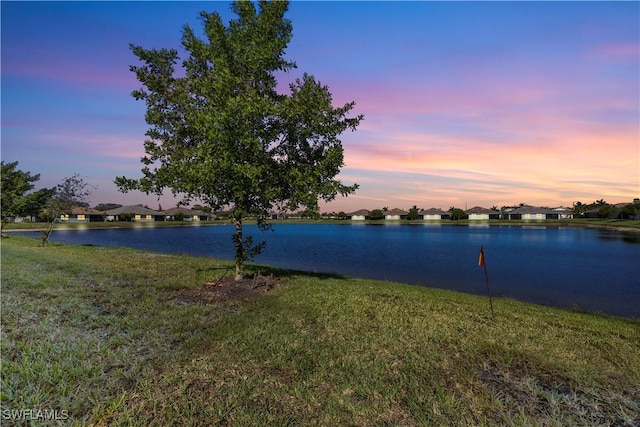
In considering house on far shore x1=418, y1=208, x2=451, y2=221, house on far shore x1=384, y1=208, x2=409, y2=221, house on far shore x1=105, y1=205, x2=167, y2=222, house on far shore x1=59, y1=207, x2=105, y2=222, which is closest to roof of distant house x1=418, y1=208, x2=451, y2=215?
house on far shore x1=418, y1=208, x2=451, y2=221

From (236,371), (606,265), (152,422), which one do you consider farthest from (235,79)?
(606,265)

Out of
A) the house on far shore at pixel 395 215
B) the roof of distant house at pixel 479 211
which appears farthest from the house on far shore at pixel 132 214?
the roof of distant house at pixel 479 211

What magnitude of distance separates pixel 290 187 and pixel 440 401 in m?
9.11

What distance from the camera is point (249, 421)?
4535mm

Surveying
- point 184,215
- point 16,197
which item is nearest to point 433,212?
point 184,215

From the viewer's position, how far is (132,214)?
449 ft

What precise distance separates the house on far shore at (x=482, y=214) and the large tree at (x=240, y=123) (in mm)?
174720

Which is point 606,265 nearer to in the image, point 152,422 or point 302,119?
point 302,119

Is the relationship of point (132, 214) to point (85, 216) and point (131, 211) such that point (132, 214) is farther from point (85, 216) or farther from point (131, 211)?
point (85, 216)

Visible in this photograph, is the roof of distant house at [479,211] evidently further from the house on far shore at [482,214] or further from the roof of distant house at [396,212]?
the roof of distant house at [396,212]

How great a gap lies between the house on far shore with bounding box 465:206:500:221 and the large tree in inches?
6879

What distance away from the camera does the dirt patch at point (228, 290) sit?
37.2 feet

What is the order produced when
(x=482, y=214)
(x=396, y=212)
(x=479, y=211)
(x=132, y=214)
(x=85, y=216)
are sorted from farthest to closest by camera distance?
(x=396, y=212)
(x=479, y=211)
(x=482, y=214)
(x=132, y=214)
(x=85, y=216)

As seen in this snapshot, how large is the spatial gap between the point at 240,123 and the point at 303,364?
768cm
